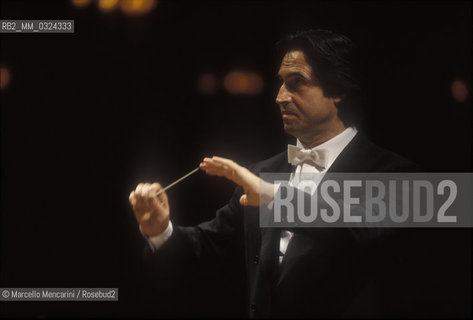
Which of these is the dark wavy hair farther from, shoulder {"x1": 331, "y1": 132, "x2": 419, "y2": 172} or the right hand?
the right hand

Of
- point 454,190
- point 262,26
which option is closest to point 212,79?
point 262,26

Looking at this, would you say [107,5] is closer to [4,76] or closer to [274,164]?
[4,76]

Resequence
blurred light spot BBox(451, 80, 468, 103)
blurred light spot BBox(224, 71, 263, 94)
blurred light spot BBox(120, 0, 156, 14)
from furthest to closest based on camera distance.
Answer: blurred light spot BBox(120, 0, 156, 14), blurred light spot BBox(224, 71, 263, 94), blurred light spot BBox(451, 80, 468, 103)

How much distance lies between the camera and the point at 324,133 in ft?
7.02

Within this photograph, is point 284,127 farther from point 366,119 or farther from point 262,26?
point 262,26

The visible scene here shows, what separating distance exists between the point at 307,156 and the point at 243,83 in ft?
1.76

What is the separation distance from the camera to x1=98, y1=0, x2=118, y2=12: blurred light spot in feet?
8.51

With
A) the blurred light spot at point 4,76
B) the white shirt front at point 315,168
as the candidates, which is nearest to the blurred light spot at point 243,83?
the white shirt front at point 315,168

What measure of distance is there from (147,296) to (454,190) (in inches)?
54.5

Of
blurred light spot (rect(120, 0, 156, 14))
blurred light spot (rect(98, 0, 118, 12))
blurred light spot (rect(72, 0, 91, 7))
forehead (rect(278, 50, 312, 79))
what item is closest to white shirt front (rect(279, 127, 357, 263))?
forehead (rect(278, 50, 312, 79))

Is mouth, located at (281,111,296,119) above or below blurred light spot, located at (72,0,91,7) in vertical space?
below

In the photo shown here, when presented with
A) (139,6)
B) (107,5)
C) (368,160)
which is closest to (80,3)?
(107,5)

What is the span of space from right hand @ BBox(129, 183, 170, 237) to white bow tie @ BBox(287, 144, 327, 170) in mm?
514

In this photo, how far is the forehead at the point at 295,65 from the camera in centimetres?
212
